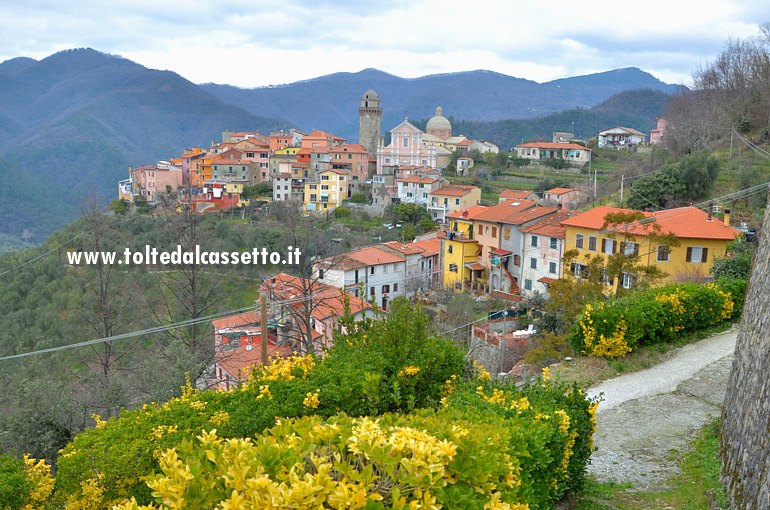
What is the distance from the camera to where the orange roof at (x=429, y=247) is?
4128 cm

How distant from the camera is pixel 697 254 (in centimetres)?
2277

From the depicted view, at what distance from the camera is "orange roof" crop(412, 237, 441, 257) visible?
135 feet

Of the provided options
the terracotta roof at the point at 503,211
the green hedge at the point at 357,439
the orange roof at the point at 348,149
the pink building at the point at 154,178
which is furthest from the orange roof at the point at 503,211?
the pink building at the point at 154,178

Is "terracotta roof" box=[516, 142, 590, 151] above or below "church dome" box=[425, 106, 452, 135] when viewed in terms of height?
below

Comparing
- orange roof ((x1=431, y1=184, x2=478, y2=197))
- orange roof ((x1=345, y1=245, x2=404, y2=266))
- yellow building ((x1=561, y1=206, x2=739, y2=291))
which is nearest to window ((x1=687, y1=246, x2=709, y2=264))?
yellow building ((x1=561, y1=206, x2=739, y2=291))

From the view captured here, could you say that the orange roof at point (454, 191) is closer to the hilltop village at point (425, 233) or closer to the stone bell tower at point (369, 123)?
the hilltop village at point (425, 233)

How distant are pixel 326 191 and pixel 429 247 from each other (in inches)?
986

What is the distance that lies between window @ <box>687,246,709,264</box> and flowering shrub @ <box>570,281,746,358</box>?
1129 cm

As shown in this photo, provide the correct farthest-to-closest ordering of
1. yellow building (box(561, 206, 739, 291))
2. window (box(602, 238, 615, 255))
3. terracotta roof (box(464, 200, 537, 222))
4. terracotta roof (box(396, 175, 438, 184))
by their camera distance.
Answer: terracotta roof (box(396, 175, 438, 184)), terracotta roof (box(464, 200, 537, 222)), window (box(602, 238, 615, 255)), yellow building (box(561, 206, 739, 291))

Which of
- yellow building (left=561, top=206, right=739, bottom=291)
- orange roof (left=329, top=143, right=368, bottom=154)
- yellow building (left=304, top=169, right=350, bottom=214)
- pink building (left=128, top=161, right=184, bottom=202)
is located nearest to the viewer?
yellow building (left=561, top=206, right=739, bottom=291)

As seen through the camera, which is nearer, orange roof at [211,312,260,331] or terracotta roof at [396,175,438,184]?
orange roof at [211,312,260,331]

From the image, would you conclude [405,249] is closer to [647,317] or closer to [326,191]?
[326,191]

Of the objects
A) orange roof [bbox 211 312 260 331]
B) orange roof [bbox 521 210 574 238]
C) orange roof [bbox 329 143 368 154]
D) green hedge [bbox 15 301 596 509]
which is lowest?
orange roof [bbox 211 312 260 331]

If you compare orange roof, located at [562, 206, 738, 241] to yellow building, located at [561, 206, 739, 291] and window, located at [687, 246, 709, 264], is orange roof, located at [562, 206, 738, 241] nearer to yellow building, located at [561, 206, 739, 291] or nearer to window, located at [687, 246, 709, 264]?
yellow building, located at [561, 206, 739, 291]
